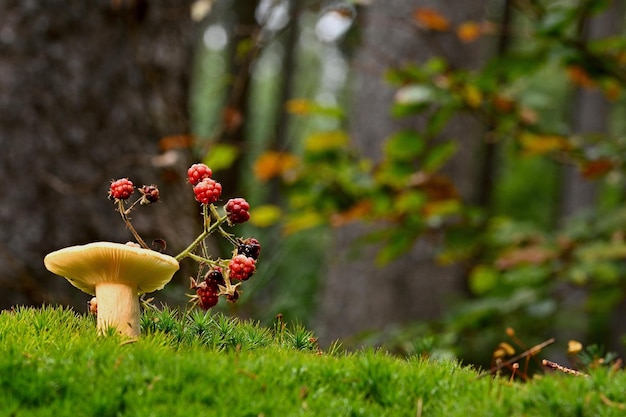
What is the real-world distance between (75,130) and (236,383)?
8.25 ft

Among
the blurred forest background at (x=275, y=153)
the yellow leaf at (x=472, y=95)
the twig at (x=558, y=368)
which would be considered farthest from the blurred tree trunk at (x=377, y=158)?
the twig at (x=558, y=368)

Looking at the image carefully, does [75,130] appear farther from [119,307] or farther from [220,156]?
[119,307]

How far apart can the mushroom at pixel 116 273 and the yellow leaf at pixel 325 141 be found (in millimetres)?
2231

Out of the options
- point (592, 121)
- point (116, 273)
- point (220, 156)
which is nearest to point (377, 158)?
point (220, 156)

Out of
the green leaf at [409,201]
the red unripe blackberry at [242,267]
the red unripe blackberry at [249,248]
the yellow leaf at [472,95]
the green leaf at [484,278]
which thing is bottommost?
the green leaf at [484,278]

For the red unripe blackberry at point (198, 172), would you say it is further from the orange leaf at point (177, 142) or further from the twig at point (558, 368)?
the orange leaf at point (177, 142)

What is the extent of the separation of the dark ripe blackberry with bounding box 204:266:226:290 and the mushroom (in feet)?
0.39

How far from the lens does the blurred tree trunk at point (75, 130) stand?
3395 millimetres

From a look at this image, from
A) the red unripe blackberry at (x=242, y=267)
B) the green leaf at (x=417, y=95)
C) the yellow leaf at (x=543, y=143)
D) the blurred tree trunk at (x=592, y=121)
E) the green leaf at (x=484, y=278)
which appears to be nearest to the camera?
the red unripe blackberry at (x=242, y=267)

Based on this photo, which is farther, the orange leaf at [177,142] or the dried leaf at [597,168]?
the dried leaf at [597,168]

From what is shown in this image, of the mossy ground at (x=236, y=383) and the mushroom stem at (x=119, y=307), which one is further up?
the mushroom stem at (x=119, y=307)

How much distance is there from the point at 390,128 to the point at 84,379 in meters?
4.75

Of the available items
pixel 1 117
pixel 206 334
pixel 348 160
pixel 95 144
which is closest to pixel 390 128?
pixel 348 160

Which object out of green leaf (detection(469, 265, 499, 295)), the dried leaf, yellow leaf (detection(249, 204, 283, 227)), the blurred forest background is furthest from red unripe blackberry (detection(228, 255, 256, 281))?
green leaf (detection(469, 265, 499, 295))
